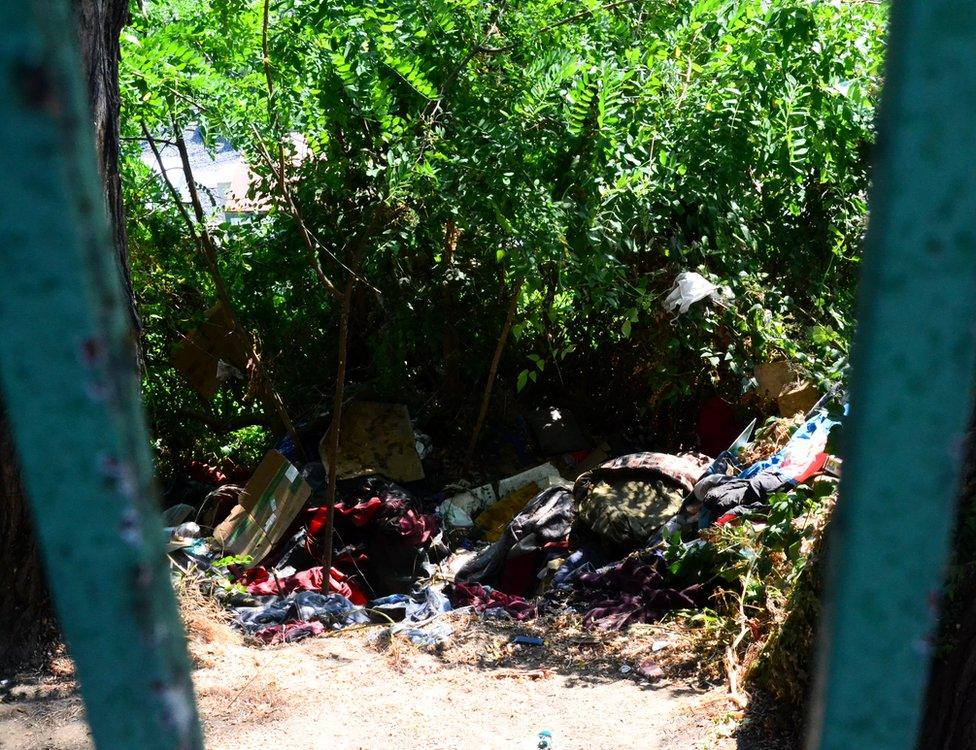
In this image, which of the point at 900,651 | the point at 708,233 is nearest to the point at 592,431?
the point at 708,233

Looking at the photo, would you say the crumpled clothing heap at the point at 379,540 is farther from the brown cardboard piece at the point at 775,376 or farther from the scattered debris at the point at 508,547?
the brown cardboard piece at the point at 775,376

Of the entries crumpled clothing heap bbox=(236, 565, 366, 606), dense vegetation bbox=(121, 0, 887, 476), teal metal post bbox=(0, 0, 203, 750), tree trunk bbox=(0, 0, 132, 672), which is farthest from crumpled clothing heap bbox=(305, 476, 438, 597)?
teal metal post bbox=(0, 0, 203, 750)

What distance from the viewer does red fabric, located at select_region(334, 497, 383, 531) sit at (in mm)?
6492

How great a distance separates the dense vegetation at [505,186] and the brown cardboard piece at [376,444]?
0.21 m

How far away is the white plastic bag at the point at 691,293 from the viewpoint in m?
6.52

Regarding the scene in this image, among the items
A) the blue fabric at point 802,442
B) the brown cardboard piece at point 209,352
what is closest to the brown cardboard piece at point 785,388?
the blue fabric at point 802,442

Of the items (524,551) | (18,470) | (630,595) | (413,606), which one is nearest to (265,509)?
(413,606)

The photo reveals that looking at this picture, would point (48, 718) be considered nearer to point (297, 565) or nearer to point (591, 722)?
point (591, 722)

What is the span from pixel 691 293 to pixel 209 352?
366 centimetres

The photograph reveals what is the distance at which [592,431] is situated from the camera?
26.5 ft

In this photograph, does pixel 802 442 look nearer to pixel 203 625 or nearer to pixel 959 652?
pixel 959 652

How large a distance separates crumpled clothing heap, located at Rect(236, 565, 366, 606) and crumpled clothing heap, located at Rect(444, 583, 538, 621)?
0.68 metres

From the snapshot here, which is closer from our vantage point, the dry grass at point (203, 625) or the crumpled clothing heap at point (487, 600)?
the dry grass at point (203, 625)

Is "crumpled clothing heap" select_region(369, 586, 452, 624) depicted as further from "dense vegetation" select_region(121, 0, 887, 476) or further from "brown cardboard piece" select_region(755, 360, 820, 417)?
"brown cardboard piece" select_region(755, 360, 820, 417)
